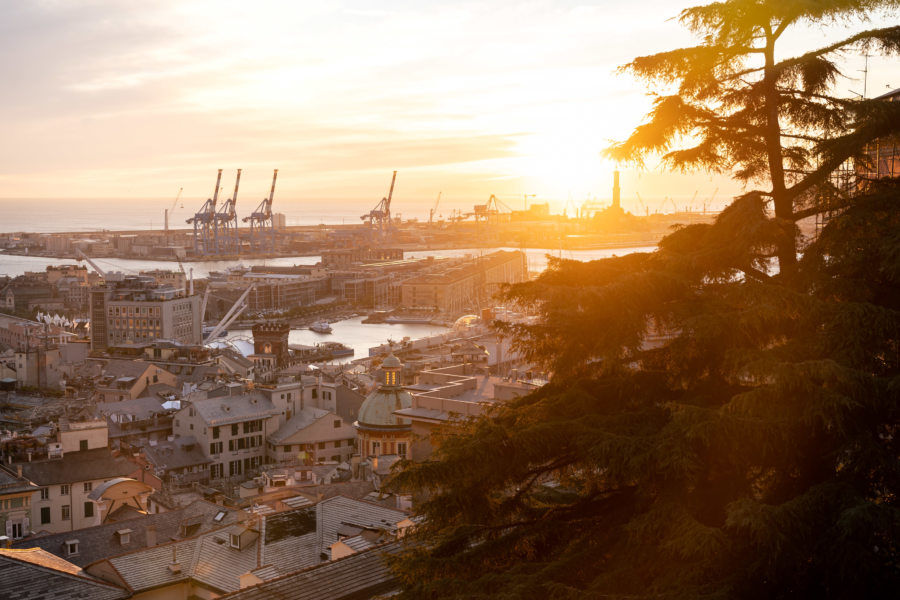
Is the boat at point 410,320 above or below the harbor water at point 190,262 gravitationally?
below

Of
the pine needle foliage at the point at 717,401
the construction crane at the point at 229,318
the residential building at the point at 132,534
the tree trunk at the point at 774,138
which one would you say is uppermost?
the tree trunk at the point at 774,138

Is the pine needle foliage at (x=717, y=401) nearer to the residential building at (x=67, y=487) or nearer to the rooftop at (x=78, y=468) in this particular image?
the residential building at (x=67, y=487)

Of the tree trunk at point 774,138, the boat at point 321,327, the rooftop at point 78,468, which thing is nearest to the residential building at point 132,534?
the rooftop at point 78,468

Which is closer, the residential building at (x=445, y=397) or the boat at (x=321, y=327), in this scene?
the residential building at (x=445, y=397)

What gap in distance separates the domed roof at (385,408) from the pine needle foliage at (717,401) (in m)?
5.41

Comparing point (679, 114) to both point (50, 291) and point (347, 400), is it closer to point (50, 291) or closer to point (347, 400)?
point (347, 400)

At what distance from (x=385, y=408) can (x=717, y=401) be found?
232 inches

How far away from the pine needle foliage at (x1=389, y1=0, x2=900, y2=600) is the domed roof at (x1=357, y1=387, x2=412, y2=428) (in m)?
5.41

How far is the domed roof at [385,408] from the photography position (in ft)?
24.9

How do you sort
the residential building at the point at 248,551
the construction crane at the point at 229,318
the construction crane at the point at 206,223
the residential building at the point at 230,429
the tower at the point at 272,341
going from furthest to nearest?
the construction crane at the point at 206,223, the construction crane at the point at 229,318, the tower at the point at 272,341, the residential building at the point at 230,429, the residential building at the point at 248,551

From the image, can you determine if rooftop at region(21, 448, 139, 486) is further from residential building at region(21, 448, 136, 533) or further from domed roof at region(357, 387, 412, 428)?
domed roof at region(357, 387, 412, 428)

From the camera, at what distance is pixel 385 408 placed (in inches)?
300

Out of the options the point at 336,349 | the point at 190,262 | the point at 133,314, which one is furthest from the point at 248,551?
the point at 190,262

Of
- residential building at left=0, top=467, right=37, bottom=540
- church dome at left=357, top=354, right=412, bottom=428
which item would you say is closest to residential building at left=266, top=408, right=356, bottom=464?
church dome at left=357, top=354, right=412, bottom=428
